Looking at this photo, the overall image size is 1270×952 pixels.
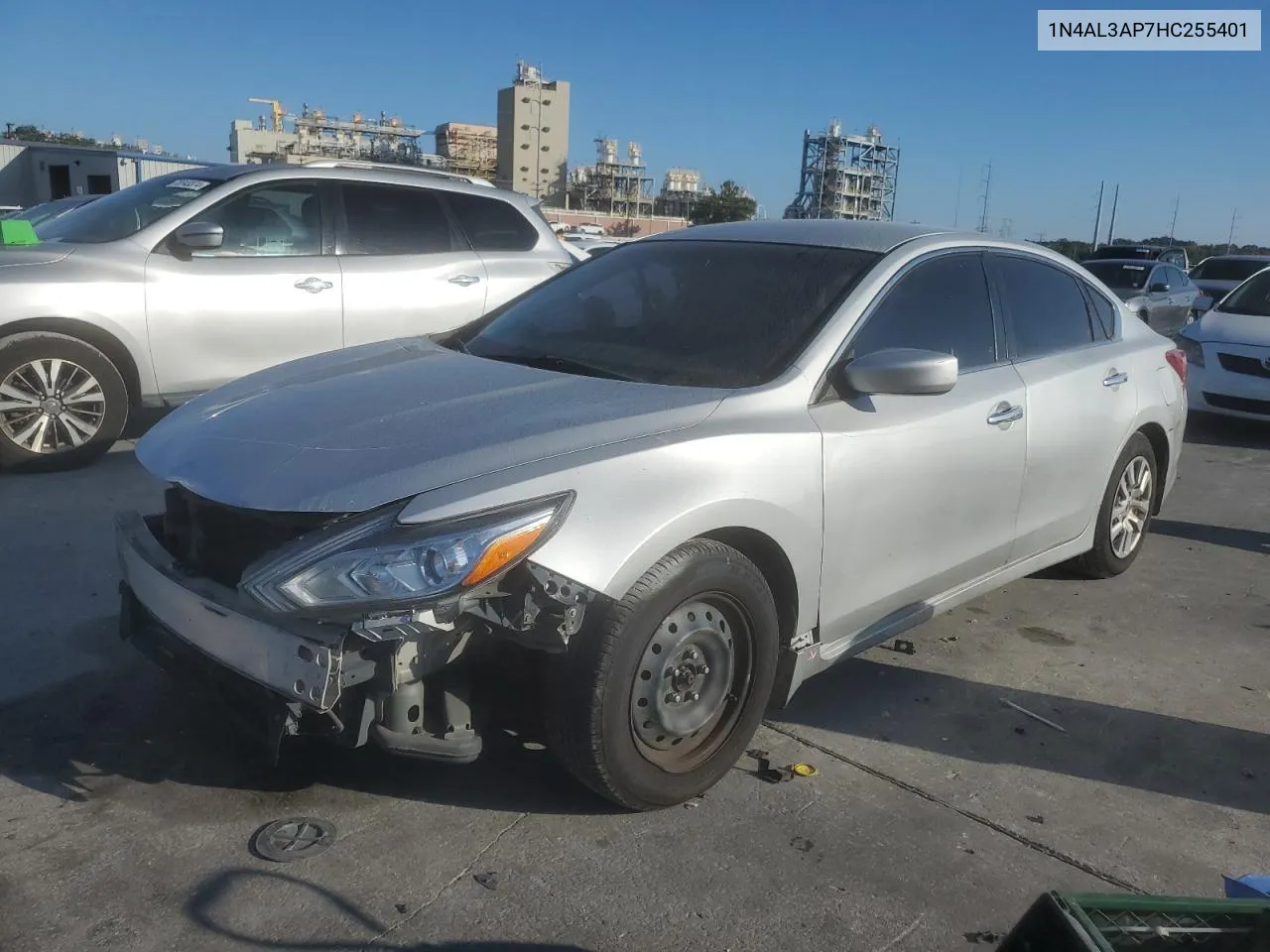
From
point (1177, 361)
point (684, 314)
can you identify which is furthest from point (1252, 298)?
point (684, 314)

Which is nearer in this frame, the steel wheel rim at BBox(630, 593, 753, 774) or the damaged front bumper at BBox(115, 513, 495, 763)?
the damaged front bumper at BBox(115, 513, 495, 763)

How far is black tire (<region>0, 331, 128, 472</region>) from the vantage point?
5953mm

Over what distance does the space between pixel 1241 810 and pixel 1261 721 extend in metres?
0.76

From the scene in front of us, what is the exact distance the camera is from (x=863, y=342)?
11.5 feet

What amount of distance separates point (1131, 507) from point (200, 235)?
5.24 meters

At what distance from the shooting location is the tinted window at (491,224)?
25.1 ft

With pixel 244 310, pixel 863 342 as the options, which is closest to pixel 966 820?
pixel 863 342

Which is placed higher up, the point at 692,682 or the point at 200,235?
the point at 200,235

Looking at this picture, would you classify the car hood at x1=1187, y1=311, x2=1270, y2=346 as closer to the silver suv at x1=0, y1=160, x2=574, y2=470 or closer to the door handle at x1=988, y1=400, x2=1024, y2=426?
the silver suv at x1=0, y1=160, x2=574, y2=470

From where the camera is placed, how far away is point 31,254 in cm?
612

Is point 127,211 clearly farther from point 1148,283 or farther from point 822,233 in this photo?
point 1148,283

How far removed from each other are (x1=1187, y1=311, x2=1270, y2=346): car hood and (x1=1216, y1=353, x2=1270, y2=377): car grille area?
13 cm

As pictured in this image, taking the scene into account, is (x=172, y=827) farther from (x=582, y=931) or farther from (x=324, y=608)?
(x=582, y=931)

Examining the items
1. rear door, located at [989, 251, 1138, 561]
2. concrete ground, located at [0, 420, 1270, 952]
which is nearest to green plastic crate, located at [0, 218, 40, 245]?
concrete ground, located at [0, 420, 1270, 952]
